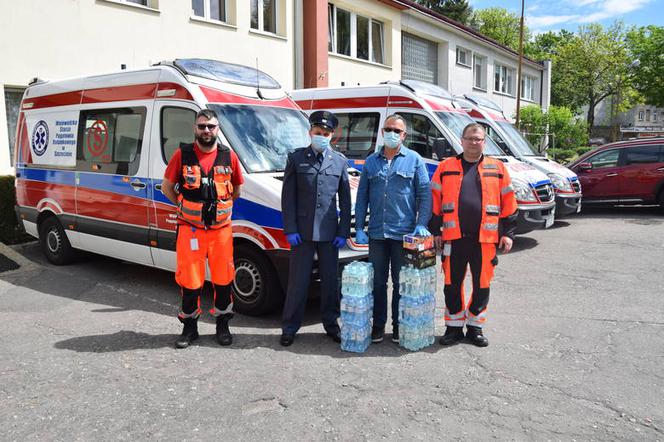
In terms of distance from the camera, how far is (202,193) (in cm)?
479

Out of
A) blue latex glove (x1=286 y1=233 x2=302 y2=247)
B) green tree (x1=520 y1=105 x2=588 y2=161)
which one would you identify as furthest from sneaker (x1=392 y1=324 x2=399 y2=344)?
green tree (x1=520 y1=105 x2=588 y2=161)

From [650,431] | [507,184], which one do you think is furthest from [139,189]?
[650,431]

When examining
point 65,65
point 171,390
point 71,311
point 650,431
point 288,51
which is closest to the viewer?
point 650,431

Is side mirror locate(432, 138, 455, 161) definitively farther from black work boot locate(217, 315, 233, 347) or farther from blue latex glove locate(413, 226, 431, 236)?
black work boot locate(217, 315, 233, 347)

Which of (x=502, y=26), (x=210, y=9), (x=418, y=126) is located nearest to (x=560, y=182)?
(x=418, y=126)

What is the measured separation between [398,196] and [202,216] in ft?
5.44

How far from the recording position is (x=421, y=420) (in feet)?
11.7

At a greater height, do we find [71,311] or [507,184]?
[507,184]

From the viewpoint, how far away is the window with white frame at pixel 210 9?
12.8m

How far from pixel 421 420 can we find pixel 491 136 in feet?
26.2

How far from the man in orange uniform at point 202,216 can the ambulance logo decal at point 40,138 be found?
3.82 meters

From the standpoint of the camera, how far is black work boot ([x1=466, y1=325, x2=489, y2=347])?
4883 millimetres

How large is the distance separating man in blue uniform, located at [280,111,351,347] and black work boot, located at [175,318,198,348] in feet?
2.62

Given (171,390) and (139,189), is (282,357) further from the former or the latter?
(139,189)
